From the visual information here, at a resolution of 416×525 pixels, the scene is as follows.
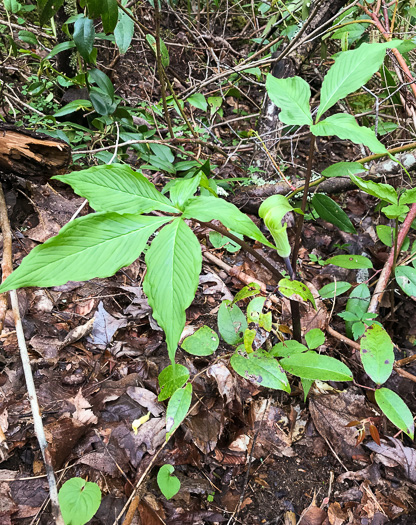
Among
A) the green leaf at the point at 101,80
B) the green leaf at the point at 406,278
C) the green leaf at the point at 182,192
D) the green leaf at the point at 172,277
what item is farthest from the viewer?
the green leaf at the point at 101,80

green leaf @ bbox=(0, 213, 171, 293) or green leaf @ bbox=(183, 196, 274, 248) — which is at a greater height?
green leaf @ bbox=(183, 196, 274, 248)

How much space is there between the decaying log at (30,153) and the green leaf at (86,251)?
117 cm

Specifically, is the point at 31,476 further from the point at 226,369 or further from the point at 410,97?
the point at 410,97

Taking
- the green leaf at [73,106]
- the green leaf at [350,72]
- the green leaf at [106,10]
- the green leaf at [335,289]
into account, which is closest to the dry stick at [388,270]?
the green leaf at [335,289]

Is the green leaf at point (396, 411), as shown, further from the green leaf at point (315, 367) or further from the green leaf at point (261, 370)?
the green leaf at point (261, 370)

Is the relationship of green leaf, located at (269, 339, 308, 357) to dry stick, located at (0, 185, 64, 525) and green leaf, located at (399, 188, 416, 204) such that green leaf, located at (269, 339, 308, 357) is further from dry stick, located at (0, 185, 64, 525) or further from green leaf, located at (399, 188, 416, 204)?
dry stick, located at (0, 185, 64, 525)

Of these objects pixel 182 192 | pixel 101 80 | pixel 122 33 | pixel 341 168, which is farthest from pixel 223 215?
pixel 101 80

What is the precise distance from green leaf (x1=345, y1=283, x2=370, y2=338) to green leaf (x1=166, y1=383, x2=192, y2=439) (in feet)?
2.83

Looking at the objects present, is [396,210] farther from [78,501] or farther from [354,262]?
[78,501]

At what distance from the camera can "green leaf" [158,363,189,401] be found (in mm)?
1125

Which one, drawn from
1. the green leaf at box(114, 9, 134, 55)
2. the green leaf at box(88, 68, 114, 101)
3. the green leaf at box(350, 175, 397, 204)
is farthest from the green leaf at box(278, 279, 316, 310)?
the green leaf at box(88, 68, 114, 101)

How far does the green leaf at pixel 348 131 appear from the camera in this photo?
1.01 metres

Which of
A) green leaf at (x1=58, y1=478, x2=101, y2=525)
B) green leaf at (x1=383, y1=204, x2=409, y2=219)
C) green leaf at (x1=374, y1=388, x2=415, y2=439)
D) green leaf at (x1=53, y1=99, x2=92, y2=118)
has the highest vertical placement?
green leaf at (x1=383, y1=204, x2=409, y2=219)

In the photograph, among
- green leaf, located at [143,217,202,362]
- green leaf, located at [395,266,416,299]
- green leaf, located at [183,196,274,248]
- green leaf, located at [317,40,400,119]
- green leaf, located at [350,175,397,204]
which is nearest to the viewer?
green leaf, located at [143,217,202,362]
